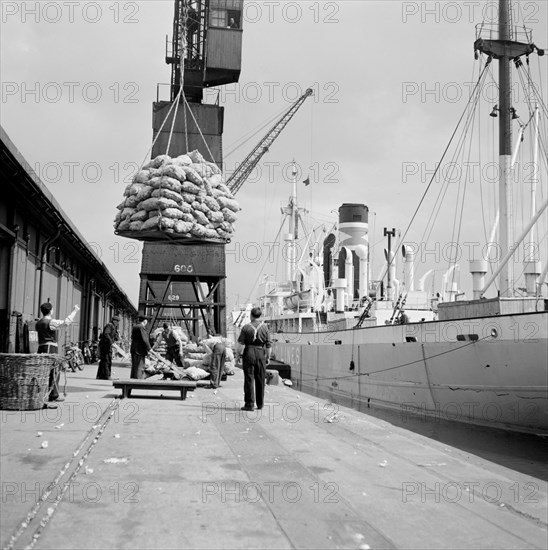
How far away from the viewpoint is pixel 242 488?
466 centimetres

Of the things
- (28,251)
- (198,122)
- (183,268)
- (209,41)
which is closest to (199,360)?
(28,251)

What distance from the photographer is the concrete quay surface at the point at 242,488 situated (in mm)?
3650

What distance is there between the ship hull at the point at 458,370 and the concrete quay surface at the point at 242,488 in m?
8.17

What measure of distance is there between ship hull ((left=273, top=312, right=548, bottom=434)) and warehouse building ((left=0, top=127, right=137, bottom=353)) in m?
11.0

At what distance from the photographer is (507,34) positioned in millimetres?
20688

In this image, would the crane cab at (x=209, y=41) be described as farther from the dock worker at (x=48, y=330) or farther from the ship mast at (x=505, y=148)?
the dock worker at (x=48, y=330)

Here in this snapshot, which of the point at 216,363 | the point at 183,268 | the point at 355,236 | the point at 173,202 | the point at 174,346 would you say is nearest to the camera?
the point at 173,202

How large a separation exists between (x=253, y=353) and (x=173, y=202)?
13.5 feet

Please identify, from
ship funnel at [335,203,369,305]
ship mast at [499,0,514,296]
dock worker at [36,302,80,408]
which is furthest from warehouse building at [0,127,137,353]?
ship funnel at [335,203,369,305]

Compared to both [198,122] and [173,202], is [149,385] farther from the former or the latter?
[198,122]

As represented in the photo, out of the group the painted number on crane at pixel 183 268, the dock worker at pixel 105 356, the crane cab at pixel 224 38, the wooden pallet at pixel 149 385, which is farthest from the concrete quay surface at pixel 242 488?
the crane cab at pixel 224 38

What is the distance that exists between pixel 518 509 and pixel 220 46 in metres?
22.3

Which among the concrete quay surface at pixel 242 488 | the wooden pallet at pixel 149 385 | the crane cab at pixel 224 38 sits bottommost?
the concrete quay surface at pixel 242 488

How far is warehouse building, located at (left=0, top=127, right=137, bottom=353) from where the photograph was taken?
427 inches
